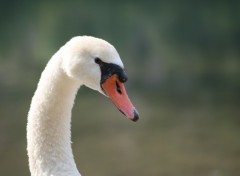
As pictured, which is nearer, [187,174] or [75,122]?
[187,174]

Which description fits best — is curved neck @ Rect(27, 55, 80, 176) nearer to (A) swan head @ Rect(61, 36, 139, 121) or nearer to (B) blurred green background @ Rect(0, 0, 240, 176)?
(A) swan head @ Rect(61, 36, 139, 121)

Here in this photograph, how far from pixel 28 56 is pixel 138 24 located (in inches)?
153

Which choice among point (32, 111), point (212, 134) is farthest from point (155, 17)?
point (32, 111)

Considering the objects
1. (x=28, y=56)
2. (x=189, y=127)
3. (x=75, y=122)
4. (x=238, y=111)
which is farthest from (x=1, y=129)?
(x=28, y=56)

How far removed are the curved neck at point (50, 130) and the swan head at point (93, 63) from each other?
96 mm

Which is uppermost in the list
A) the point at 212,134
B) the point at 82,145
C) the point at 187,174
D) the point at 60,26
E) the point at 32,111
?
the point at 60,26

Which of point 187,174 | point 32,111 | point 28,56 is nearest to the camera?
point 32,111

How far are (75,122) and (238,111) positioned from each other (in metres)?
2.15

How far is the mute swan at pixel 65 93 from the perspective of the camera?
2.28m

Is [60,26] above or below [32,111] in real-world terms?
above

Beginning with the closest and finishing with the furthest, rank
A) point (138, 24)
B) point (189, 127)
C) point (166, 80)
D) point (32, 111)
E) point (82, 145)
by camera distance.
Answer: point (32, 111)
point (82, 145)
point (189, 127)
point (166, 80)
point (138, 24)

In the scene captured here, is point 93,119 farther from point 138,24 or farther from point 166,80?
point 138,24

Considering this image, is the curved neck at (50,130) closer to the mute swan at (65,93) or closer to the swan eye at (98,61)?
the mute swan at (65,93)

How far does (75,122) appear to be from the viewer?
28.2 ft
